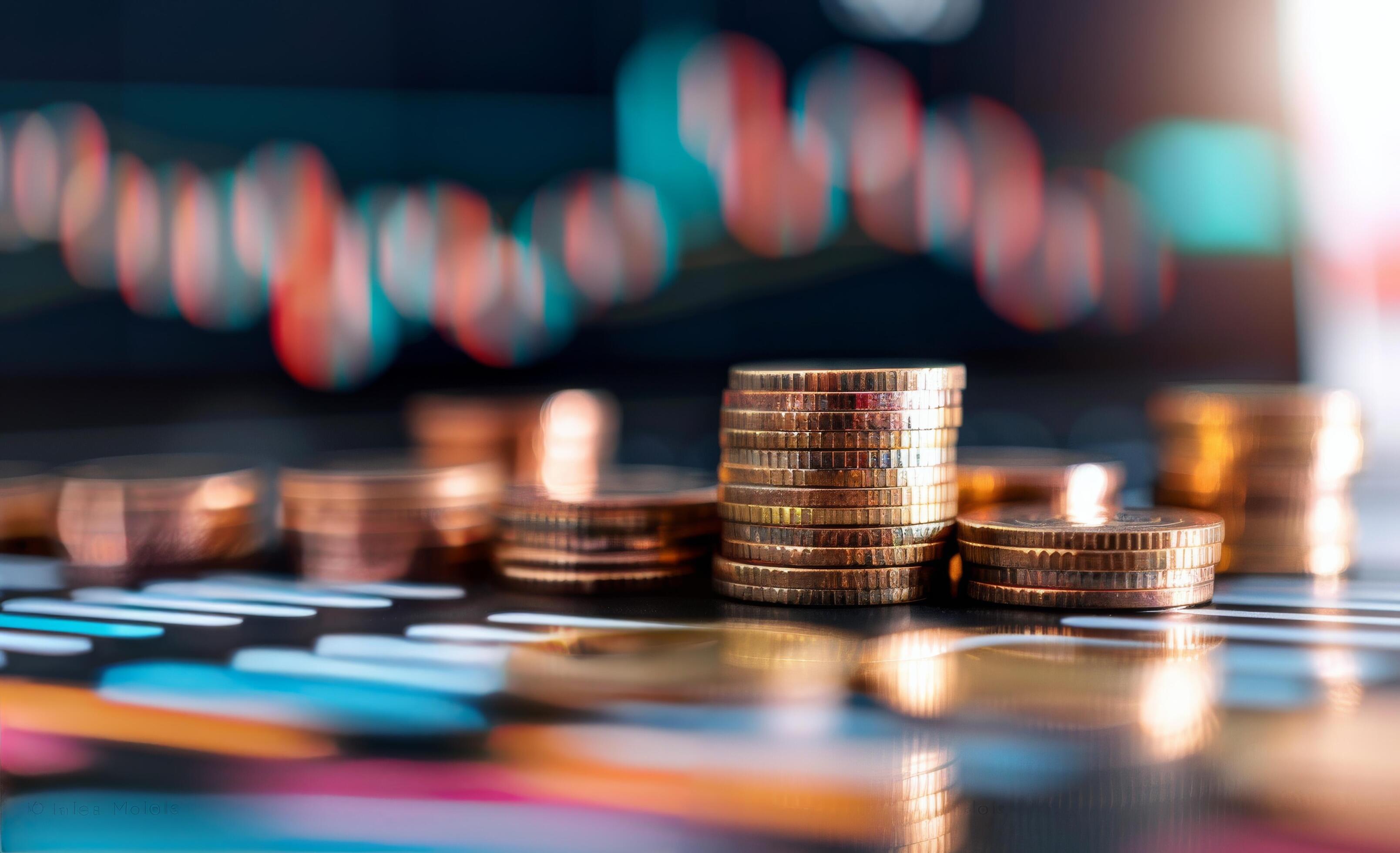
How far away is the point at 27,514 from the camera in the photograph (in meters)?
2.54

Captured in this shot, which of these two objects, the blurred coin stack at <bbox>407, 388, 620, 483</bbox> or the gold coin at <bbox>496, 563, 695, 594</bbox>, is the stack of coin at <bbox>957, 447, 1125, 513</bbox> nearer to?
the gold coin at <bbox>496, 563, 695, 594</bbox>

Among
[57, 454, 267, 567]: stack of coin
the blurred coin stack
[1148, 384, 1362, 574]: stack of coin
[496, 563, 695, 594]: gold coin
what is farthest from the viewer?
the blurred coin stack

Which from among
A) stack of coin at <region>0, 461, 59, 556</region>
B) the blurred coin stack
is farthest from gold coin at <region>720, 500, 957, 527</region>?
stack of coin at <region>0, 461, 59, 556</region>

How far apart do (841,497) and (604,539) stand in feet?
1.41

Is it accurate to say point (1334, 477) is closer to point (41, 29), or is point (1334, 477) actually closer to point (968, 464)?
point (968, 464)

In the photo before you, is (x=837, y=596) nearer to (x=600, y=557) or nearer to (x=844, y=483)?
(x=844, y=483)

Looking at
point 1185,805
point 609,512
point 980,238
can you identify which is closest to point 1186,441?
point 609,512

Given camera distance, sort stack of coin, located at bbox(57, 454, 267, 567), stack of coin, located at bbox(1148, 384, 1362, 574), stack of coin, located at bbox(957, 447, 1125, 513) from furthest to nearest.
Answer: stack of coin, located at bbox(57, 454, 267, 567), stack of coin, located at bbox(1148, 384, 1362, 574), stack of coin, located at bbox(957, 447, 1125, 513)

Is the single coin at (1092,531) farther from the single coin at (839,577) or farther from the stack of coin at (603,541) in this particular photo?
the stack of coin at (603,541)

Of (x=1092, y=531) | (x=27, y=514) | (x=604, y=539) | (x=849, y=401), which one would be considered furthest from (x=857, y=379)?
(x=27, y=514)

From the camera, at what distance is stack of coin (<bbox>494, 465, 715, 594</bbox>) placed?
1956 millimetres

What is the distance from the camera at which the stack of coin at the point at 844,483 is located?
5.76ft

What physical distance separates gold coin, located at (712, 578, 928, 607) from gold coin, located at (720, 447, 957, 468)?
0.19m

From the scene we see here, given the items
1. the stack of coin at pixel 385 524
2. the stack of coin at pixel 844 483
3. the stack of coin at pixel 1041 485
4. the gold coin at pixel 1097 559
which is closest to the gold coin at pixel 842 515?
the stack of coin at pixel 844 483
